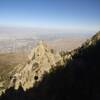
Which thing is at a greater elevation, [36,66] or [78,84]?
[78,84]

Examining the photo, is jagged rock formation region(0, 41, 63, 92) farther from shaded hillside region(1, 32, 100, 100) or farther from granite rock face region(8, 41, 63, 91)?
shaded hillside region(1, 32, 100, 100)

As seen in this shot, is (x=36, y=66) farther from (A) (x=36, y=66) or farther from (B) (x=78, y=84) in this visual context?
(B) (x=78, y=84)

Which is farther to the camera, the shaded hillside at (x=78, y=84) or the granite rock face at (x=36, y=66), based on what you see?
the granite rock face at (x=36, y=66)

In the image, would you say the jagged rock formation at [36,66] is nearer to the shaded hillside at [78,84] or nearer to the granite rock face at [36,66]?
the granite rock face at [36,66]

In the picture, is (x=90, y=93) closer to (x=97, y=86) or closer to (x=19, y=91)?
(x=97, y=86)

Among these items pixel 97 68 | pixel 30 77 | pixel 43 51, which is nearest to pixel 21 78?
pixel 30 77

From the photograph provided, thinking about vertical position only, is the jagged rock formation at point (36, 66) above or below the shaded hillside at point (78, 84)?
below

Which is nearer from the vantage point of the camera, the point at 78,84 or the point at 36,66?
the point at 78,84

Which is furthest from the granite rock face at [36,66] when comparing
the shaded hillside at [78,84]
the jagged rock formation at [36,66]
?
the shaded hillside at [78,84]

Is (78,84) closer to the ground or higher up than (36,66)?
higher up

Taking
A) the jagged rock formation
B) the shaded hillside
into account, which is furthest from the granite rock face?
the shaded hillside

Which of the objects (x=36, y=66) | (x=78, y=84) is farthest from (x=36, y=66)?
(x=78, y=84)
